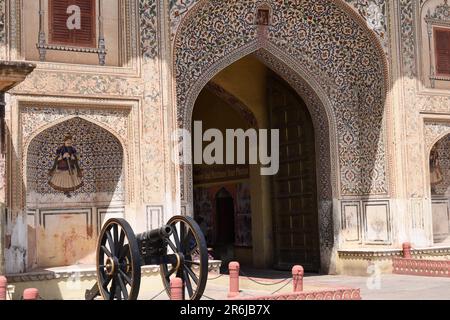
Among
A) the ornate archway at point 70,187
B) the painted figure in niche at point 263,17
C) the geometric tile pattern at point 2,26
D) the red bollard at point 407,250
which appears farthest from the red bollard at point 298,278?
the painted figure in niche at point 263,17

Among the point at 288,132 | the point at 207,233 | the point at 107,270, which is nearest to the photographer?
the point at 107,270

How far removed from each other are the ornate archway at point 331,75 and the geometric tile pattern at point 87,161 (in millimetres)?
3083

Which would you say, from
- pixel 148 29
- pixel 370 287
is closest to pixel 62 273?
pixel 148 29

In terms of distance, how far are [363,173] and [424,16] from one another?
3.47 m

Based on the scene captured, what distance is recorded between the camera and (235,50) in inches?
569

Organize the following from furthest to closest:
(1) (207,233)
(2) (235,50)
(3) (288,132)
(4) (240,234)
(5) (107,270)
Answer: (1) (207,233)
(4) (240,234)
(3) (288,132)
(2) (235,50)
(5) (107,270)

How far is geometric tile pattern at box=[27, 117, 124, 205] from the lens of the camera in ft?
41.0

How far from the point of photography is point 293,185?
16.8 m

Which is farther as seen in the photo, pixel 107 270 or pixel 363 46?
pixel 363 46

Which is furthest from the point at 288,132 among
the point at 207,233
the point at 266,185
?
the point at 207,233

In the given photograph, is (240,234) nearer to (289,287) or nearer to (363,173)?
(363,173)

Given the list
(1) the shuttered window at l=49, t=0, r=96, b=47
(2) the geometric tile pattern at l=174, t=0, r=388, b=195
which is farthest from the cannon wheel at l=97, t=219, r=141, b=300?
(2) the geometric tile pattern at l=174, t=0, r=388, b=195

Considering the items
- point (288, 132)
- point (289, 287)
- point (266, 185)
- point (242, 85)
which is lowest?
point (289, 287)

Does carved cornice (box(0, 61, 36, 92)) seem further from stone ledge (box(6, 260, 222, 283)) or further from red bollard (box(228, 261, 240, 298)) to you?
red bollard (box(228, 261, 240, 298))
